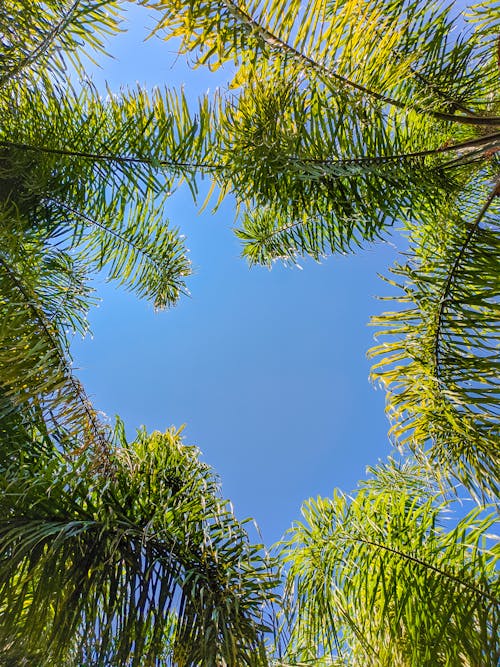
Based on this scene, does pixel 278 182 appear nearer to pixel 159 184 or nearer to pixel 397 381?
pixel 159 184

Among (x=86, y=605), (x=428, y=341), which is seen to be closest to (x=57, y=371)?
(x=86, y=605)

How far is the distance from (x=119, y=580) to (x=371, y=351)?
3.87 ft

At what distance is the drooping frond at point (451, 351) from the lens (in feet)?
4.99

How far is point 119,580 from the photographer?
1.07m

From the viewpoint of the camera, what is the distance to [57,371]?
1196 millimetres

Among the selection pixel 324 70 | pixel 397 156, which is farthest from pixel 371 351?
pixel 324 70

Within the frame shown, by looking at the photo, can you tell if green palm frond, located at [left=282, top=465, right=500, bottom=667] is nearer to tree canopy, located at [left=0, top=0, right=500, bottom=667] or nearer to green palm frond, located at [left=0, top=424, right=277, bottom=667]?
tree canopy, located at [left=0, top=0, right=500, bottom=667]

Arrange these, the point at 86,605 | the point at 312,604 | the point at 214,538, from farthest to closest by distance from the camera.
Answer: the point at 312,604
the point at 214,538
the point at 86,605

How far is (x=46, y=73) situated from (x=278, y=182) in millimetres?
902

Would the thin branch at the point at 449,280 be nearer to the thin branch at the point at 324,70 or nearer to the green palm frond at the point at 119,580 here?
the thin branch at the point at 324,70

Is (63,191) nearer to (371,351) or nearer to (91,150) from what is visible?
(91,150)

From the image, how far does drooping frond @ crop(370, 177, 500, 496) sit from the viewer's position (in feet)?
4.99

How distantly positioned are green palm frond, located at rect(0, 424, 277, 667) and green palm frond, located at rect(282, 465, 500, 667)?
1.27ft

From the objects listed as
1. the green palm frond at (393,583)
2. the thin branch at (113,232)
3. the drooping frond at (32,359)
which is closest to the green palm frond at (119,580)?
the drooping frond at (32,359)
